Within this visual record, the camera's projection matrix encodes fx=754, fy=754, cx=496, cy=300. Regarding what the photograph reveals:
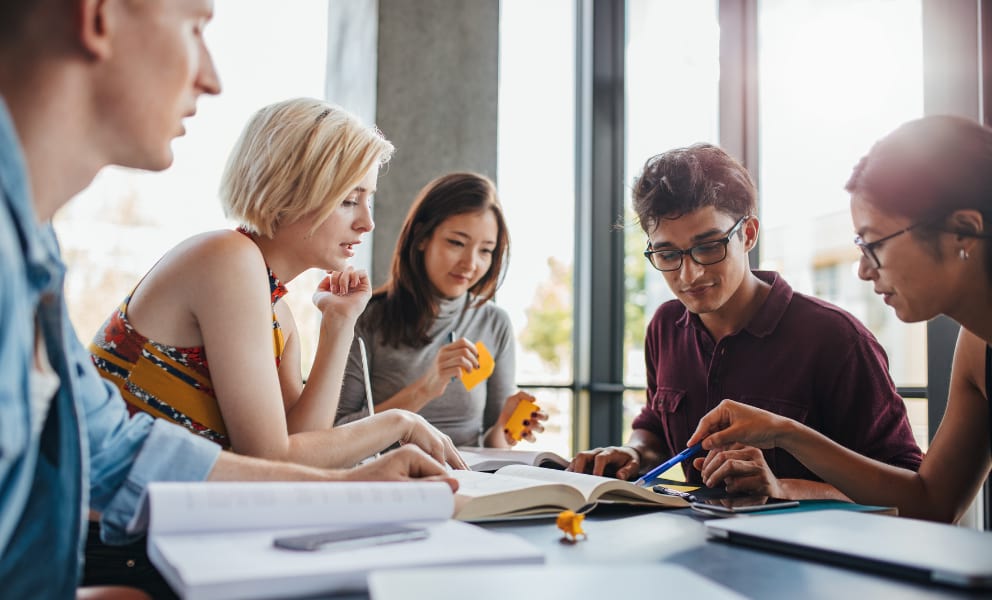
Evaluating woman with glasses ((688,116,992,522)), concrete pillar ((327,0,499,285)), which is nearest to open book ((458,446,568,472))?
woman with glasses ((688,116,992,522))

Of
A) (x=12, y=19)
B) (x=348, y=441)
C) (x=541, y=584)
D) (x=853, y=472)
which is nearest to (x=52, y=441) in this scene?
(x=12, y=19)

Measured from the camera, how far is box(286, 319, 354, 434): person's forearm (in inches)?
71.0

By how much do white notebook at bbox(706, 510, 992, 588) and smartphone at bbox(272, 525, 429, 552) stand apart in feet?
1.45

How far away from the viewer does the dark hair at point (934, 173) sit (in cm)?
133

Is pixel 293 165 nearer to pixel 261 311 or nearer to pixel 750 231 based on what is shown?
pixel 261 311

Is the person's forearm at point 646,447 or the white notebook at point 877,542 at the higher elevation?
the white notebook at point 877,542

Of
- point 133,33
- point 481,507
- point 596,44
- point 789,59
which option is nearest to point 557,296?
point 596,44

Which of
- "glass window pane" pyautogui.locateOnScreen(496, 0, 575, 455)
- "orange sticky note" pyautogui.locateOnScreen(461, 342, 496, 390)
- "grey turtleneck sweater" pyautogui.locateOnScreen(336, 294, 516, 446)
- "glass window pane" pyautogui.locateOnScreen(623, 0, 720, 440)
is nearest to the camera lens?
"orange sticky note" pyautogui.locateOnScreen(461, 342, 496, 390)

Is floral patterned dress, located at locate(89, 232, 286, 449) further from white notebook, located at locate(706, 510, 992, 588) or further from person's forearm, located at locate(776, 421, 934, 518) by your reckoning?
person's forearm, located at locate(776, 421, 934, 518)

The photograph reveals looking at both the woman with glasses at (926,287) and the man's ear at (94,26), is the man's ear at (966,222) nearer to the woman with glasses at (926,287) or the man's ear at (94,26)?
the woman with glasses at (926,287)

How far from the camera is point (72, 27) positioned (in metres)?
0.80

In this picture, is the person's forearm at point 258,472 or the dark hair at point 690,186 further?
the dark hair at point 690,186

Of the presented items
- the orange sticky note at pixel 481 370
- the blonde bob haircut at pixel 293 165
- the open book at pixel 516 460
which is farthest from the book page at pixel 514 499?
the orange sticky note at pixel 481 370

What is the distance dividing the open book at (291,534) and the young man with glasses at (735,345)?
0.74 m
